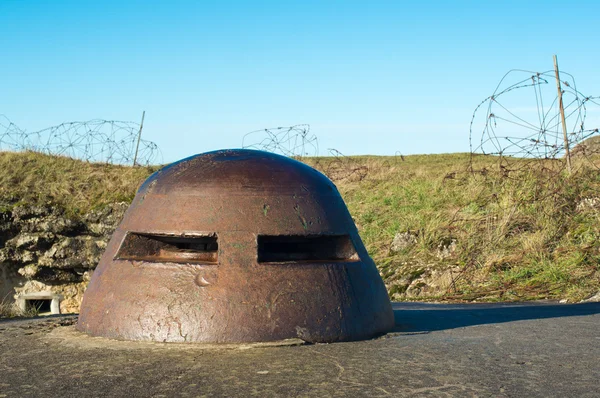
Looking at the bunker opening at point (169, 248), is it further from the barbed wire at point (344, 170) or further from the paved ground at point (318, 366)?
the barbed wire at point (344, 170)

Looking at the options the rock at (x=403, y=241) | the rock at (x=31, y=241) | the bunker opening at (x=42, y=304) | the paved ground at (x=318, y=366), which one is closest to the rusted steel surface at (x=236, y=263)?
the paved ground at (x=318, y=366)

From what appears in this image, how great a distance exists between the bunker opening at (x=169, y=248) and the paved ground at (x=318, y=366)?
637 mm

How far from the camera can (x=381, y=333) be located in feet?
14.7

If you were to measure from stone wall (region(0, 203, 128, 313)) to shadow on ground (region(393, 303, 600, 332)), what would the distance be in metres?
7.51

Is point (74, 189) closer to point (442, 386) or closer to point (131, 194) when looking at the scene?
point (131, 194)

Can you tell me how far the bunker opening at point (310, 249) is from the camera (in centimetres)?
448

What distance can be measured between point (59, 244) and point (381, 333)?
9555 millimetres

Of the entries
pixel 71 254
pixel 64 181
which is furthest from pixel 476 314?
pixel 64 181

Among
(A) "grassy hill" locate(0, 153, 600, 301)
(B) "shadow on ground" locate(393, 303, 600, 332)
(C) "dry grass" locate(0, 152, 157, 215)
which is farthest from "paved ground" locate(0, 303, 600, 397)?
(C) "dry grass" locate(0, 152, 157, 215)

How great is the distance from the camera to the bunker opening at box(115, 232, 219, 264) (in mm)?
4344

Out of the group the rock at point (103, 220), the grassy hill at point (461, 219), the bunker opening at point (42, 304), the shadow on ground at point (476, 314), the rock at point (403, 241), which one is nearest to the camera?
the shadow on ground at point (476, 314)

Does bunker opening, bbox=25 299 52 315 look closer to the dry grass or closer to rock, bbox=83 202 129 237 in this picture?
rock, bbox=83 202 129 237

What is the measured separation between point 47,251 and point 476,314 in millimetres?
9281

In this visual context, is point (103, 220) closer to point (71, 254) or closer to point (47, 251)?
point (71, 254)
